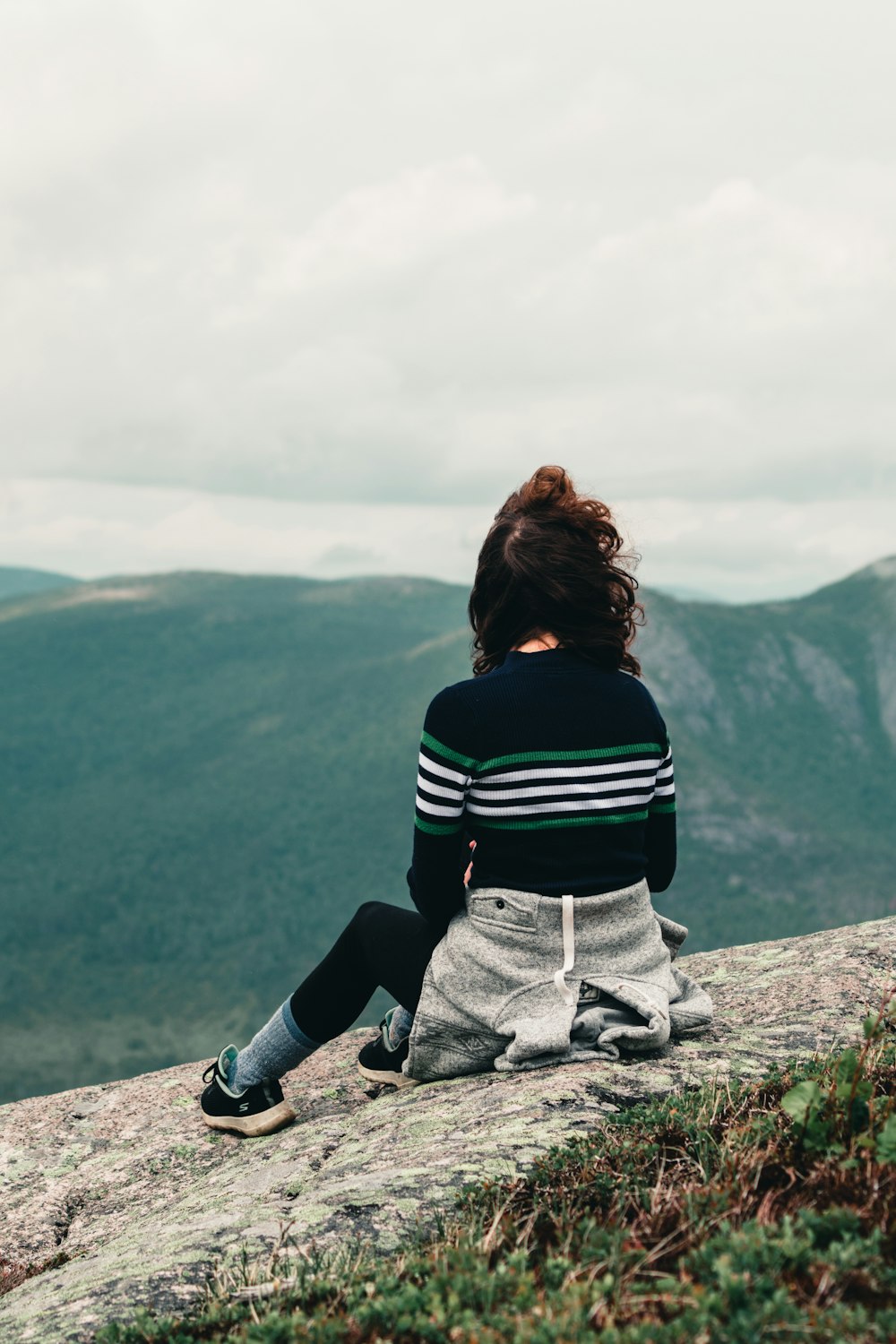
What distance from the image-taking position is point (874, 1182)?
12.8 feet

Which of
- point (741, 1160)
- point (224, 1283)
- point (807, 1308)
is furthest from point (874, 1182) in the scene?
point (224, 1283)

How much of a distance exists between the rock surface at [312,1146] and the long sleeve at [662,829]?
0.99 metres

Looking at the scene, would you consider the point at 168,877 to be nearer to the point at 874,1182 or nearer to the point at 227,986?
the point at 227,986

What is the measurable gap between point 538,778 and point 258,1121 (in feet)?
11.1

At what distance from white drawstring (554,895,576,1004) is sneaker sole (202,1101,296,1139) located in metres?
2.47

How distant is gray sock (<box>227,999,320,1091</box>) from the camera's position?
6797 mm

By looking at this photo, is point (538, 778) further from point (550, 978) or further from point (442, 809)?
point (550, 978)

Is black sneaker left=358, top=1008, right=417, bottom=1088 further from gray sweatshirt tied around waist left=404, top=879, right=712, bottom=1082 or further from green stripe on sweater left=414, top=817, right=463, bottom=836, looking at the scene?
green stripe on sweater left=414, top=817, right=463, bottom=836

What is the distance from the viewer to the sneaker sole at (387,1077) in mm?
7104

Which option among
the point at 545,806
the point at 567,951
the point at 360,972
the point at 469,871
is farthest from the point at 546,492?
the point at 360,972

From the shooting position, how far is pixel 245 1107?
7.24m

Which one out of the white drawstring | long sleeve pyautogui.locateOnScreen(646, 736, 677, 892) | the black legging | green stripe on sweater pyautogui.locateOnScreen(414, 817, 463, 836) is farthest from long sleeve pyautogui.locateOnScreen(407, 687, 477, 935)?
long sleeve pyautogui.locateOnScreen(646, 736, 677, 892)

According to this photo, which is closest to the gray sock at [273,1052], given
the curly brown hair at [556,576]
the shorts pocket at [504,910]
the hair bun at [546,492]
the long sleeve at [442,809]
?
the long sleeve at [442,809]

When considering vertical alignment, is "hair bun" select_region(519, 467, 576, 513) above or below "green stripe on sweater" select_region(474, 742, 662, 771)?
above
